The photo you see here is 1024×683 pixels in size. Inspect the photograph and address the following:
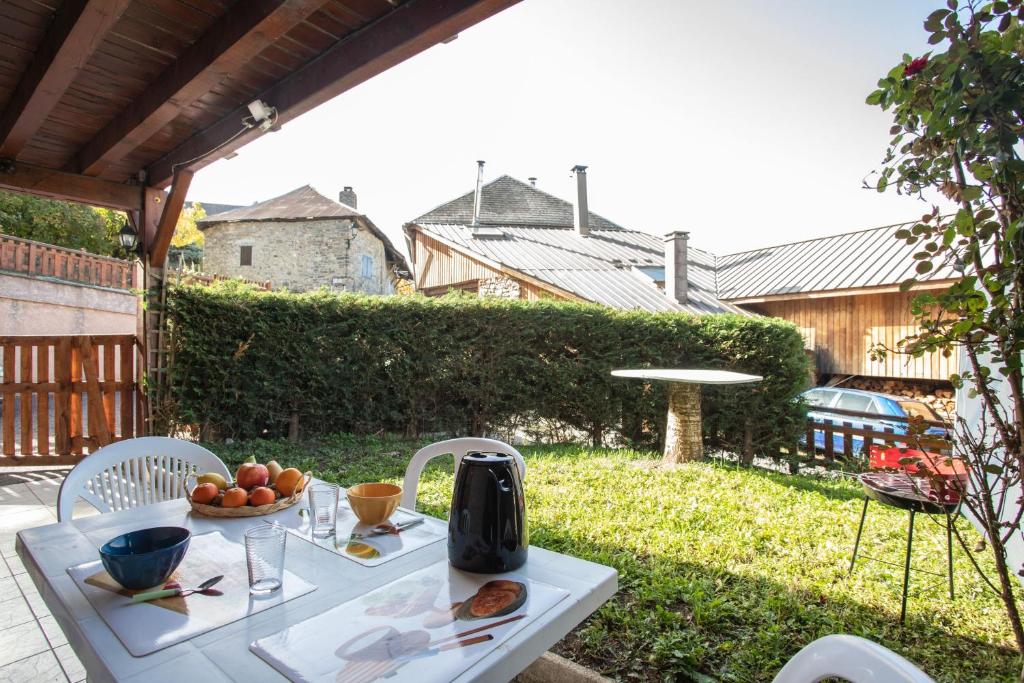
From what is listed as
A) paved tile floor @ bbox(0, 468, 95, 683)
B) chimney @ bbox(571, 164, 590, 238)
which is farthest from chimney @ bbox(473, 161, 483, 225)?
paved tile floor @ bbox(0, 468, 95, 683)

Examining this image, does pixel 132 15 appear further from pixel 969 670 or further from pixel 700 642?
pixel 969 670

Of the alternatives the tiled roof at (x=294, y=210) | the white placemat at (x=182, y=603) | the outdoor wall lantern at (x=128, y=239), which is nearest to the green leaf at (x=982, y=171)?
the white placemat at (x=182, y=603)

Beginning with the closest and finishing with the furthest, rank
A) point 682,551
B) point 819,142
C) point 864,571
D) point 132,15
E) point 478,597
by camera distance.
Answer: point 478,597, point 132,15, point 864,571, point 682,551, point 819,142

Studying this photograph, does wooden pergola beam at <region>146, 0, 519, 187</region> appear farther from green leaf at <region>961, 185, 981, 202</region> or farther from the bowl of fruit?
the bowl of fruit

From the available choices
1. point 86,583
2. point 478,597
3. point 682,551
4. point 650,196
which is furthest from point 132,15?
point 650,196

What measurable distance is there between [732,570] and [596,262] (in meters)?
12.1

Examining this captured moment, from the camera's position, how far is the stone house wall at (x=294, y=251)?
21.0 meters

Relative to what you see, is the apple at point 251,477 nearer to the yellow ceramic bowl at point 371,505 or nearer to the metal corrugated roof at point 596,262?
the yellow ceramic bowl at point 371,505

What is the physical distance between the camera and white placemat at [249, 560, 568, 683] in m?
0.85

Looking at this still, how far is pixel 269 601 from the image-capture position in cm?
108

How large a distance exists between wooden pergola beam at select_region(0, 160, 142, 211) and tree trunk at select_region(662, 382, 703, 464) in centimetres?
595

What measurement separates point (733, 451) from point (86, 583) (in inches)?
273

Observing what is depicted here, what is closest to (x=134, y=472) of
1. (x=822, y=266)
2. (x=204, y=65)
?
(x=204, y=65)

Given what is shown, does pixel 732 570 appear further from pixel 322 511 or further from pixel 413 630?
pixel 413 630
